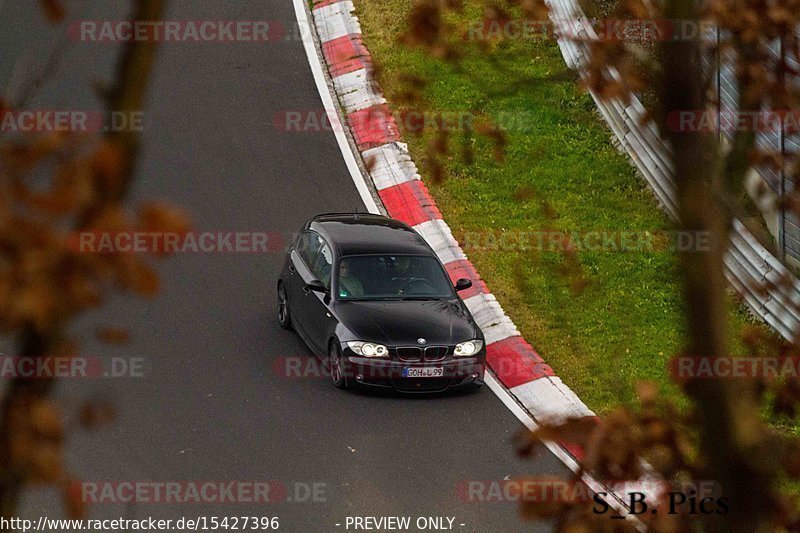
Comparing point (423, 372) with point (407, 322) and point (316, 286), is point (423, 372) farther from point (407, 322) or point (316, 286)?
point (316, 286)

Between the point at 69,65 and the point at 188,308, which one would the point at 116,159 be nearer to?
the point at 188,308

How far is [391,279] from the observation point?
12445mm

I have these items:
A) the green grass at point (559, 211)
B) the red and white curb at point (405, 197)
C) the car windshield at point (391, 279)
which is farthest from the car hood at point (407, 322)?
the green grass at point (559, 211)

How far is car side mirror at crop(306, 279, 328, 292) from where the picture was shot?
12094 millimetres

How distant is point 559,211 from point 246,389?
5558mm

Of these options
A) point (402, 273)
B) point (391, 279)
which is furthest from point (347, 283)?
point (402, 273)

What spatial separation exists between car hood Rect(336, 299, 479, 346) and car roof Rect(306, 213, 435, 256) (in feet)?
2.49

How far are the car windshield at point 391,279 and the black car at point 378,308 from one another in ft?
0.04

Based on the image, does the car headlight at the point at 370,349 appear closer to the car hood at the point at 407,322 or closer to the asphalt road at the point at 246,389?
the car hood at the point at 407,322

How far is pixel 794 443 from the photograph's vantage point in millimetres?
3637

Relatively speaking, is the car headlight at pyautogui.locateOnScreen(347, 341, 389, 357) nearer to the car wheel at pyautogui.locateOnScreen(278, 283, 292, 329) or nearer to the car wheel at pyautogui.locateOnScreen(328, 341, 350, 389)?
the car wheel at pyautogui.locateOnScreen(328, 341, 350, 389)

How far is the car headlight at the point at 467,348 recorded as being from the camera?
11.6 m

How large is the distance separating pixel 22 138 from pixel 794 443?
2504mm

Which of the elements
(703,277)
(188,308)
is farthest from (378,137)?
(703,277)
